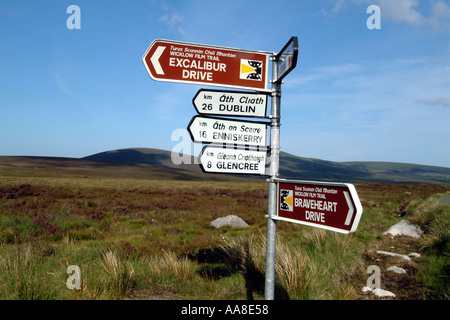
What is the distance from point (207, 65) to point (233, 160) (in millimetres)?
1122

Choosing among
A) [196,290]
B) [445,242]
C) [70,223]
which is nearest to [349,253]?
[445,242]

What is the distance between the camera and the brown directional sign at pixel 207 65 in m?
3.07

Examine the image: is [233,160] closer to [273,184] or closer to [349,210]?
Answer: [273,184]

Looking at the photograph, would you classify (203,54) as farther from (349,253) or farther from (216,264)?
(349,253)

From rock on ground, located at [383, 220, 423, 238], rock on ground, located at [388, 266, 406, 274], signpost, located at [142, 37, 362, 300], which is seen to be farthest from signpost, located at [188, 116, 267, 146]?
rock on ground, located at [383, 220, 423, 238]

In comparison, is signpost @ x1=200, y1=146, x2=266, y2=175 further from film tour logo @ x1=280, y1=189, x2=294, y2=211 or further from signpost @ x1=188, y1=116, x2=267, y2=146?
film tour logo @ x1=280, y1=189, x2=294, y2=211

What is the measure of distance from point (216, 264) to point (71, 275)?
9.68 ft

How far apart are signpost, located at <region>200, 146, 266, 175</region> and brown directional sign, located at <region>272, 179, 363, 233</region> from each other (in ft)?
1.01

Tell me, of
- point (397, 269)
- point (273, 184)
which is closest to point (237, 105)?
point (273, 184)

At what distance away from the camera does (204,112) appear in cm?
307

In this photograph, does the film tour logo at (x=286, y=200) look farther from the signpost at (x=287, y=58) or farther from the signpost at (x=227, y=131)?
the signpost at (x=287, y=58)

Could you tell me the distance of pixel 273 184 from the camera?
2867mm

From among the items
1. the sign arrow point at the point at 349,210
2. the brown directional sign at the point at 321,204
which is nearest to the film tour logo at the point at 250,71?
the brown directional sign at the point at 321,204
